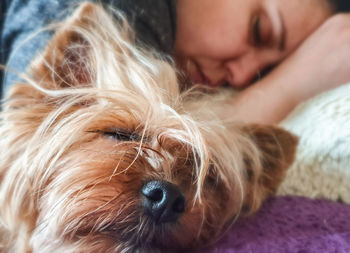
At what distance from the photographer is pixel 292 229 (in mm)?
880

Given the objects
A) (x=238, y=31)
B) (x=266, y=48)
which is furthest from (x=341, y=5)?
(x=238, y=31)

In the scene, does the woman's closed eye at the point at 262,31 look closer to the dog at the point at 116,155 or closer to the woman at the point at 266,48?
the woman at the point at 266,48

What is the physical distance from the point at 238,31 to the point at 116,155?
0.88m

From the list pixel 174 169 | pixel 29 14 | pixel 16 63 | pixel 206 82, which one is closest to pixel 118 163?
pixel 174 169

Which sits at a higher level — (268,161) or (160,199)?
(160,199)

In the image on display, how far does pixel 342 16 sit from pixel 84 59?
3.29 ft

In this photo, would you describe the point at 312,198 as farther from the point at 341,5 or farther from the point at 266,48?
the point at 341,5

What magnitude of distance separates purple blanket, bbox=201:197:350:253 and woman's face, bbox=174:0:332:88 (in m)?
0.69

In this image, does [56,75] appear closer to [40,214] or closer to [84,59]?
[84,59]

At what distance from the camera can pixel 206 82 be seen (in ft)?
5.31

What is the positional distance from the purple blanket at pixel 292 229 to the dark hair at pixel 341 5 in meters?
0.92

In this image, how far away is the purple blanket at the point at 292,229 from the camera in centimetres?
78

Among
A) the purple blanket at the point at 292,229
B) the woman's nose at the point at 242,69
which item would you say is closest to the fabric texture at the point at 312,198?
the purple blanket at the point at 292,229

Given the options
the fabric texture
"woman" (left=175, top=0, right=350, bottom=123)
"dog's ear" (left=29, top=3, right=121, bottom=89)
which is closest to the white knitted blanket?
the fabric texture
